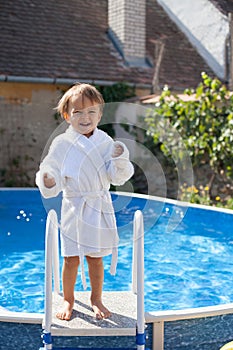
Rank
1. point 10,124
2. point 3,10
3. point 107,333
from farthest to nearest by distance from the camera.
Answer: point 3,10, point 10,124, point 107,333

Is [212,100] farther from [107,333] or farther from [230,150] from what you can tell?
[107,333]

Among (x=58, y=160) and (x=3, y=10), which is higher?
(x=3, y=10)

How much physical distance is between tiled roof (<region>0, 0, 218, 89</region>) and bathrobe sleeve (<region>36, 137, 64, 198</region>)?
873 centimetres

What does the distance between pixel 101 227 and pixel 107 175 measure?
0.98ft

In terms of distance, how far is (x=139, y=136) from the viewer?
468 inches

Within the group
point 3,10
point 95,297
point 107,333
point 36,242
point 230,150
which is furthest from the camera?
point 3,10

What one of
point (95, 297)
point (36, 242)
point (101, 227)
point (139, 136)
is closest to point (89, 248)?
point (101, 227)

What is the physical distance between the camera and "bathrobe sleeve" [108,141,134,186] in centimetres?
300

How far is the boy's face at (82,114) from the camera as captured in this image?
3062 mm

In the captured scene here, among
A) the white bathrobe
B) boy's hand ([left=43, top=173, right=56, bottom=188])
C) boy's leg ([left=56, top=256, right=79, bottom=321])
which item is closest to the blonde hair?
the white bathrobe

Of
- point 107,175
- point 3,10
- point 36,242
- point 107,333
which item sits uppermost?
point 3,10

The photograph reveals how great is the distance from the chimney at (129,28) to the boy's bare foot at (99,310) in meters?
10.9

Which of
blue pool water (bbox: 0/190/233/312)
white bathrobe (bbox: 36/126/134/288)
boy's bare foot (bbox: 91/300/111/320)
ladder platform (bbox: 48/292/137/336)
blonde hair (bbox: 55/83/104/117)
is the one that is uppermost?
blonde hair (bbox: 55/83/104/117)

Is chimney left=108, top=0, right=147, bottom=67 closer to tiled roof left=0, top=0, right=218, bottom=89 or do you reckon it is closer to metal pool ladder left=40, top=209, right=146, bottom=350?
tiled roof left=0, top=0, right=218, bottom=89
